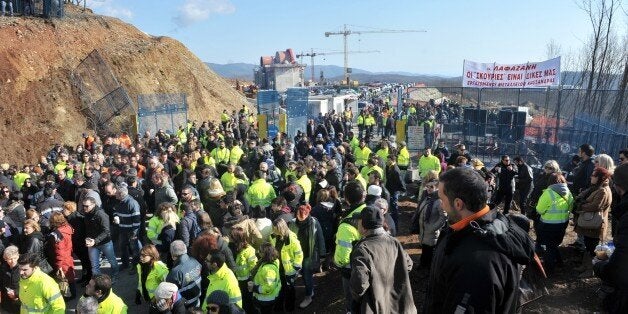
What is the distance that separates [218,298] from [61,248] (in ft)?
11.3

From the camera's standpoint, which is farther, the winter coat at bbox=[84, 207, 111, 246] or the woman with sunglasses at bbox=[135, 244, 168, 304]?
the winter coat at bbox=[84, 207, 111, 246]

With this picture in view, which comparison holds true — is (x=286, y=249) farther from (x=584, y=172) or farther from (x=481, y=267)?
(x=584, y=172)

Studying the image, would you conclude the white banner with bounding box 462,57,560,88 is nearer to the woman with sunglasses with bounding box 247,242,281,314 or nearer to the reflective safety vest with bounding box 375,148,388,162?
the reflective safety vest with bounding box 375,148,388,162

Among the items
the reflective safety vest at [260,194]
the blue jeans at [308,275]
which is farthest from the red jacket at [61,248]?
the blue jeans at [308,275]

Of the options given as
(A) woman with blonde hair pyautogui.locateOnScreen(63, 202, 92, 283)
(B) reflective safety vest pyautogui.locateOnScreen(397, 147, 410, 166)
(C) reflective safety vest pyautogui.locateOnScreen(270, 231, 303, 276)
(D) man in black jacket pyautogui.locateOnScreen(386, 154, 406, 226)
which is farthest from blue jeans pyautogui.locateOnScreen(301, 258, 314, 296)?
(B) reflective safety vest pyautogui.locateOnScreen(397, 147, 410, 166)

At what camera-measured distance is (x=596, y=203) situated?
6.43m

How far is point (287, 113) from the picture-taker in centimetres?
2062

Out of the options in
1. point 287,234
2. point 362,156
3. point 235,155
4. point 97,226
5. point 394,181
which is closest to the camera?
point 287,234

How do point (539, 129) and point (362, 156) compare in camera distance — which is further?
point (539, 129)

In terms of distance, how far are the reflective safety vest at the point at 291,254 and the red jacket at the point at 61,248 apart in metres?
3.27

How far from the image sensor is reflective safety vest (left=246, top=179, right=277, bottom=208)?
8.42 m

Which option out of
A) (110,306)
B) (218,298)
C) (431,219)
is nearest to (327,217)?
(431,219)

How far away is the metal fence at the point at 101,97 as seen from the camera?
23.0 m

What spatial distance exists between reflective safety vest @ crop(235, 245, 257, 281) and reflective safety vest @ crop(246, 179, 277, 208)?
260 cm
